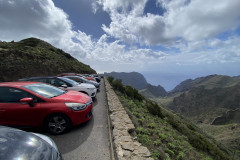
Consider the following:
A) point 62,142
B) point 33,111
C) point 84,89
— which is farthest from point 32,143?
point 84,89

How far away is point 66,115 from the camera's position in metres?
3.68

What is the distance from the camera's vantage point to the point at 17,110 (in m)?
3.43

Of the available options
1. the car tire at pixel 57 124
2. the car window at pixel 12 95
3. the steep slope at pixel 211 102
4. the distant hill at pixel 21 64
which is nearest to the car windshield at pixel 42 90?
the car window at pixel 12 95

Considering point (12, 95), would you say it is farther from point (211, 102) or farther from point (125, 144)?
point (211, 102)

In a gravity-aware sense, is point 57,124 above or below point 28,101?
below

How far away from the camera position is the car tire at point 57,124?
11.9 feet

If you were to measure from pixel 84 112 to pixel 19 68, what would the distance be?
23.9 m

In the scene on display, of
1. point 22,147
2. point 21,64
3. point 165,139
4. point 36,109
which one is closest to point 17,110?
point 36,109

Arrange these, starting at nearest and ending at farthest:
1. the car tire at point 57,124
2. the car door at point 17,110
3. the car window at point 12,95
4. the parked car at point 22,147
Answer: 1. the parked car at point 22,147
2. the car door at point 17,110
3. the car window at point 12,95
4. the car tire at point 57,124

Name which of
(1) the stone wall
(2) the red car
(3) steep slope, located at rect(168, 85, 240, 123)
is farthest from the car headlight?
(3) steep slope, located at rect(168, 85, 240, 123)

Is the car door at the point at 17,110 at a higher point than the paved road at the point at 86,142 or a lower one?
higher

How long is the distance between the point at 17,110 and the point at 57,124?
3.86 feet

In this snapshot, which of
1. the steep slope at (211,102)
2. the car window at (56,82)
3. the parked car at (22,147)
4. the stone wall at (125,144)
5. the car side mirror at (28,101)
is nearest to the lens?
the parked car at (22,147)

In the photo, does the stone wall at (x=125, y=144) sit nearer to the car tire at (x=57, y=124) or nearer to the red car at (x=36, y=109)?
the red car at (x=36, y=109)
